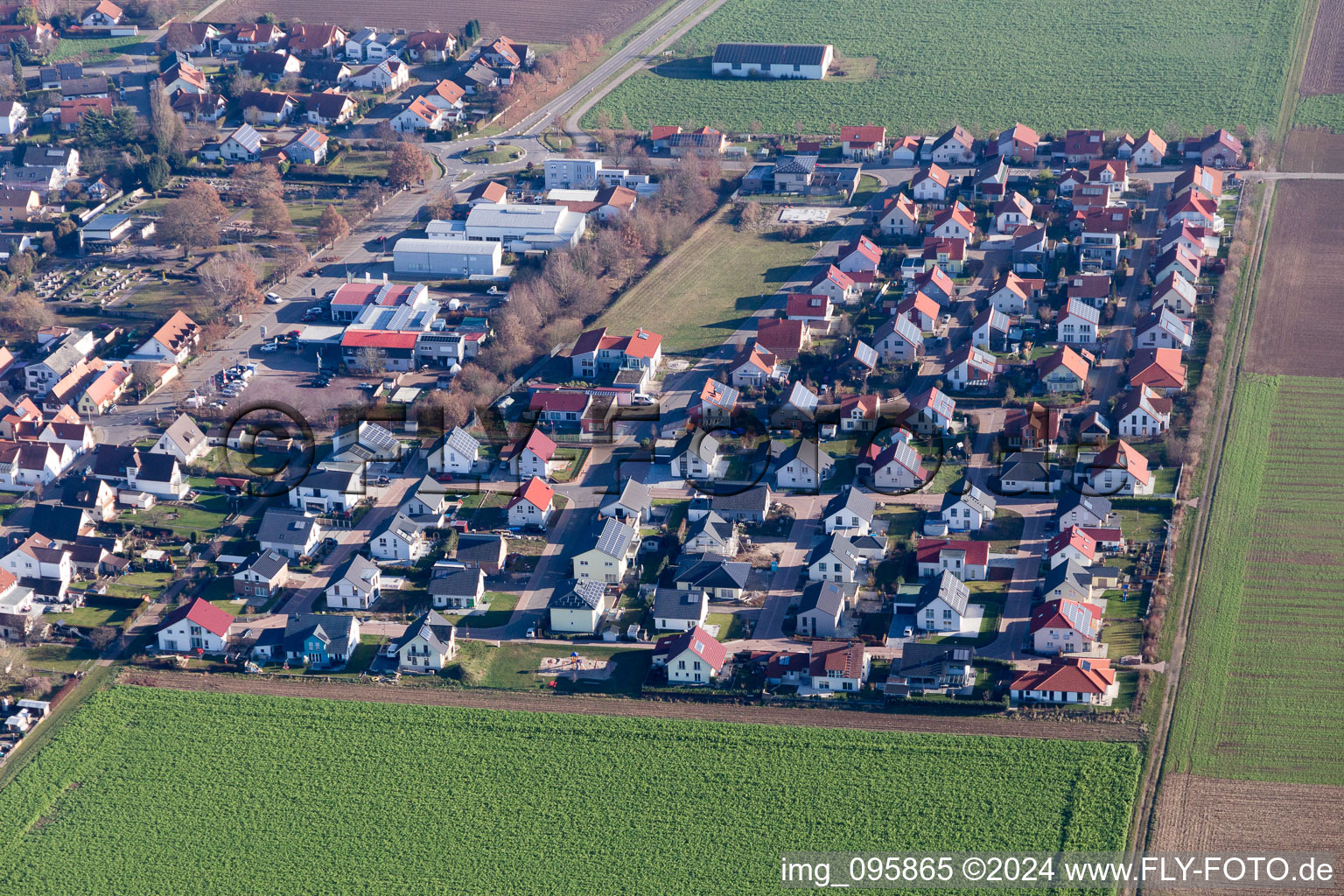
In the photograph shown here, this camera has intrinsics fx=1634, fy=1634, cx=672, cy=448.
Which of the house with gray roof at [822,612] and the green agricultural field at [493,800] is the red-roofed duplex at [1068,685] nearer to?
the green agricultural field at [493,800]

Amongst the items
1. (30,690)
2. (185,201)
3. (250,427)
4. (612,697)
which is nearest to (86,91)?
(185,201)

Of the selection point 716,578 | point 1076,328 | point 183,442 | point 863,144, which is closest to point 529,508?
point 716,578

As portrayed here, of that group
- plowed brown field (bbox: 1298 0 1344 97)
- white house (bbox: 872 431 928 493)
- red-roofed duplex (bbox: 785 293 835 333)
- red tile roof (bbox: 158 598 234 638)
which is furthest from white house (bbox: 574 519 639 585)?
plowed brown field (bbox: 1298 0 1344 97)

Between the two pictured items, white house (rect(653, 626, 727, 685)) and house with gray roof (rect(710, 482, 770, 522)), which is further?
house with gray roof (rect(710, 482, 770, 522))

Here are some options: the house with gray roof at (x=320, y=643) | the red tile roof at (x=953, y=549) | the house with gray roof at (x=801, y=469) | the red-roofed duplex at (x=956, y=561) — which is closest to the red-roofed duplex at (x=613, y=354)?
the house with gray roof at (x=801, y=469)

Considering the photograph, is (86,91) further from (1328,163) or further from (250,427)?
(1328,163)

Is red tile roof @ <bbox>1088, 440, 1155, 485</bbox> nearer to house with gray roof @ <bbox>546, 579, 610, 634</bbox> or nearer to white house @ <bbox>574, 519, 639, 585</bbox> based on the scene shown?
white house @ <bbox>574, 519, 639, 585</bbox>
